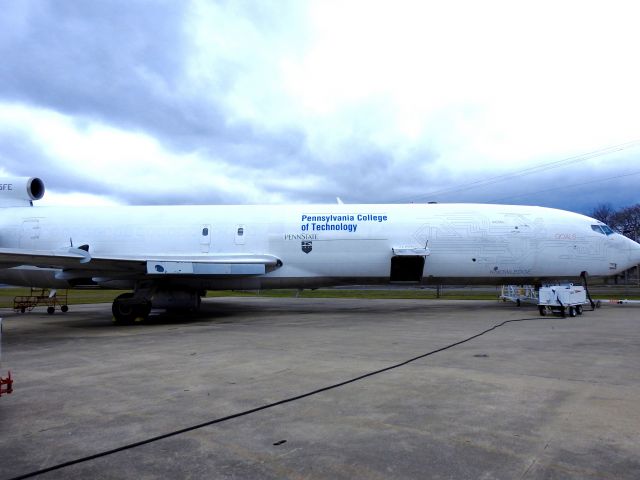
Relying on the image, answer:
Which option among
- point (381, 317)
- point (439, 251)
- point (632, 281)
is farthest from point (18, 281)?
point (632, 281)

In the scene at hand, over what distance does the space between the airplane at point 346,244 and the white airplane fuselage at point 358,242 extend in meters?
0.03

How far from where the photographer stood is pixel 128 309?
1314 cm

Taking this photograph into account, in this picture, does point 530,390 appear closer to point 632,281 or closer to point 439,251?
point 439,251

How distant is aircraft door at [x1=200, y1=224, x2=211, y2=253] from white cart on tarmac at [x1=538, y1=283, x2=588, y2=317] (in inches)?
428

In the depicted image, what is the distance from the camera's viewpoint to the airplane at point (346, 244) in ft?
48.4

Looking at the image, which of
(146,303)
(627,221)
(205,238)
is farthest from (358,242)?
(627,221)

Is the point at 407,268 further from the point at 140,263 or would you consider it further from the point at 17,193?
the point at 17,193

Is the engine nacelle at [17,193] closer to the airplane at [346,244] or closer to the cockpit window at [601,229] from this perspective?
the airplane at [346,244]

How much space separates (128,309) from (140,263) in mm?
1554

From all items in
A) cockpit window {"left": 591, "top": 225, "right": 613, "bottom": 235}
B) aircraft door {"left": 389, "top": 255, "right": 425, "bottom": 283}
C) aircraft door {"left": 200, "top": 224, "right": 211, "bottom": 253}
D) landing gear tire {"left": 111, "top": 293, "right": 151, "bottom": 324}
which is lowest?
landing gear tire {"left": 111, "top": 293, "right": 151, "bottom": 324}

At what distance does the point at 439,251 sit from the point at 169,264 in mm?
8546

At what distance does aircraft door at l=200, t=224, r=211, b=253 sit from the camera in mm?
14844

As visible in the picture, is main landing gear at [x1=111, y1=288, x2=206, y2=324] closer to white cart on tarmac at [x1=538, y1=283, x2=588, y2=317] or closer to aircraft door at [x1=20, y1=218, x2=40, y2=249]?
aircraft door at [x1=20, y1=218, x2=40, y2=249]

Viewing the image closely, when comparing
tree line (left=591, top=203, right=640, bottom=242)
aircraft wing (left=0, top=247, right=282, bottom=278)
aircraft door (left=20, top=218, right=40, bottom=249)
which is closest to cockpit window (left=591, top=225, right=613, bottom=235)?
aircraft wing (left=0, top=247, right=282, bottom=278)
